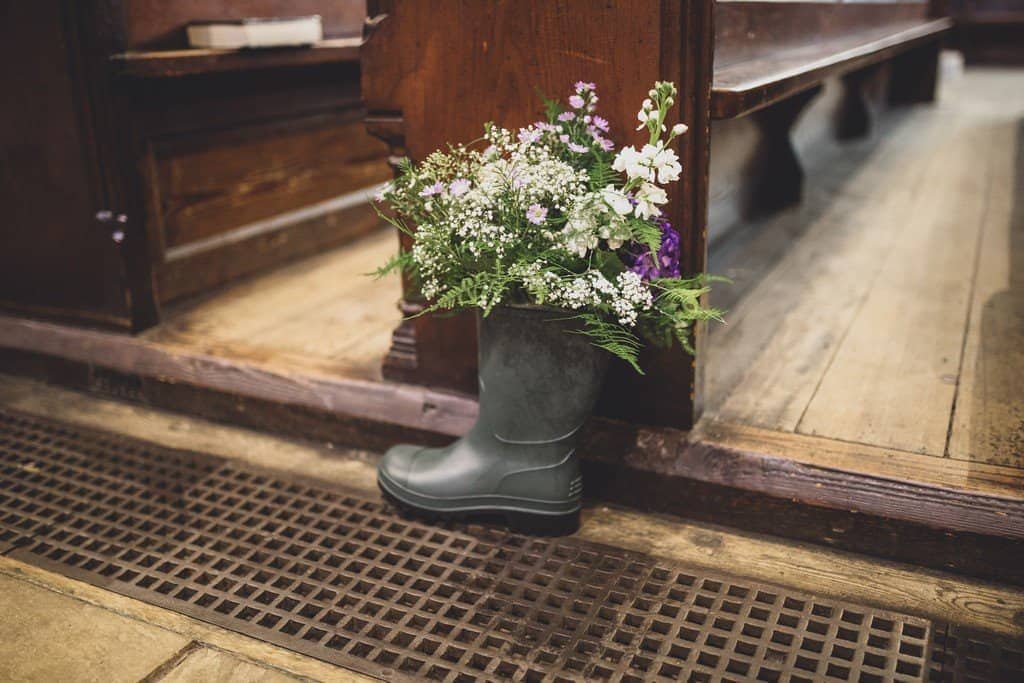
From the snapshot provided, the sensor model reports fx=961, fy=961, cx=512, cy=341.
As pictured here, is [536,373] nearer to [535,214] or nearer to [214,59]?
[535,214]

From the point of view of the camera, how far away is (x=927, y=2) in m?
6.44

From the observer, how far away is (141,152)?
101 inches

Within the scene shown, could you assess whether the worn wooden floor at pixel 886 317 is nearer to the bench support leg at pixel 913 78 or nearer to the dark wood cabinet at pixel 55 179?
the dark wood cabinet at pixel 55 179

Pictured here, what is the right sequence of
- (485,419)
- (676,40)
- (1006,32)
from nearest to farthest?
(676,40) → (485,419) → (1006,32)

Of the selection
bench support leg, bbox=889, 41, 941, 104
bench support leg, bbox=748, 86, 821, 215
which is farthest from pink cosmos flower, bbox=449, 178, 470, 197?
bench support leg, bbox=889, 41, 941, 104

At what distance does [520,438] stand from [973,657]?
0.82 metres

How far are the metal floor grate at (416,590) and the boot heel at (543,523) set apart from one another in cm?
3

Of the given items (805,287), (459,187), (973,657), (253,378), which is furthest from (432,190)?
(805,287)

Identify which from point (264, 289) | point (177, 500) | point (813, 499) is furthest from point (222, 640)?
point (264, 289)

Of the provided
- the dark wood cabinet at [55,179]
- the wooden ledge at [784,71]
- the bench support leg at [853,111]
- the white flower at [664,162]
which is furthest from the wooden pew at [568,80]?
the bench support leg at [853,111]

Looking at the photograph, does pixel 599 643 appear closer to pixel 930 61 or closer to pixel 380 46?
pixel 380 46

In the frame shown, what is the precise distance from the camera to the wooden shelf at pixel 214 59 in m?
2.40

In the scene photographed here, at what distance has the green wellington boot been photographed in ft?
5.65

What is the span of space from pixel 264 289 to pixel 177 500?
110cm
